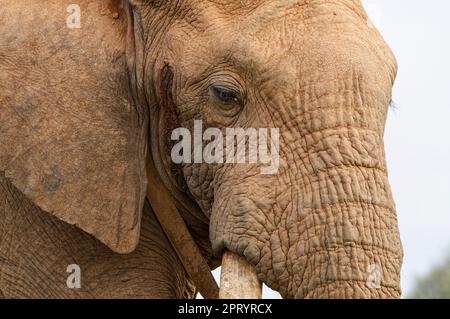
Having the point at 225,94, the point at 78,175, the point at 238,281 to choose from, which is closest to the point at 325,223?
the point at 238,281

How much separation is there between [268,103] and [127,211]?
844 millimetres

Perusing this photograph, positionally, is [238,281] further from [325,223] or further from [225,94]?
[225,94]

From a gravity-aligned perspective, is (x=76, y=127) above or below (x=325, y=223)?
above

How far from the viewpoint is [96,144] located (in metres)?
7.34

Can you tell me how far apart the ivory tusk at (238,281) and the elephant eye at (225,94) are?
61 cm

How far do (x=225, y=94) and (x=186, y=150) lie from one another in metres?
0.36

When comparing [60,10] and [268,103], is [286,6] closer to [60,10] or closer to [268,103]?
[268,103]

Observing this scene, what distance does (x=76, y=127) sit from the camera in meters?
7.35

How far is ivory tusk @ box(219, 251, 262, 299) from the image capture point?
676 cm

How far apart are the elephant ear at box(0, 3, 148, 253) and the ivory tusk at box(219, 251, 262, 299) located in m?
0.63

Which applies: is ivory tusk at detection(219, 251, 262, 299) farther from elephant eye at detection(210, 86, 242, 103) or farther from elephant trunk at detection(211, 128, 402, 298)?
elephant eye at detection(210, 86, 242, 103)

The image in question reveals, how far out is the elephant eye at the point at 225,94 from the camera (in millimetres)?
6938

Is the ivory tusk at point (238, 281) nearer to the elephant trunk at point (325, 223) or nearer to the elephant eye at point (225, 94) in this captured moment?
the elephant trunk at point (325, 223)

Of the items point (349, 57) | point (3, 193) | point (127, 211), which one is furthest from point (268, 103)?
point (3, 193)
